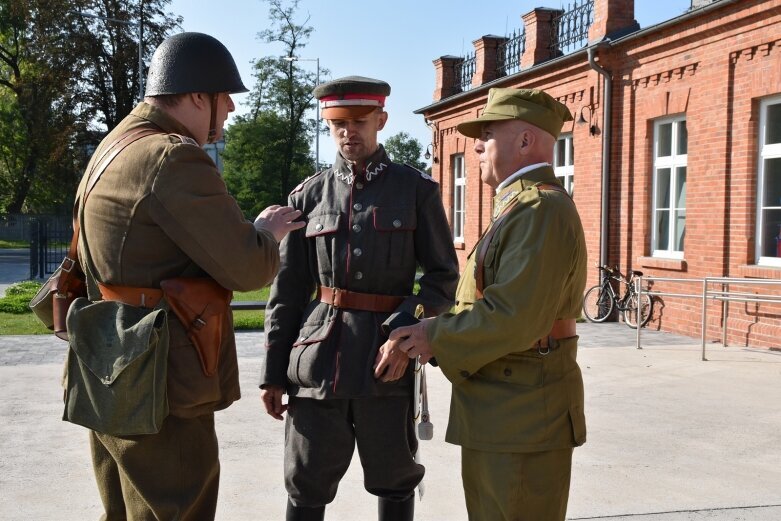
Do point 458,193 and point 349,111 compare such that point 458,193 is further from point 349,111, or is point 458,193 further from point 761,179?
point 349,111

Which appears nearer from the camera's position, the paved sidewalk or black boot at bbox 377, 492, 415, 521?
black boot at bbox 377, 492, 415, 521

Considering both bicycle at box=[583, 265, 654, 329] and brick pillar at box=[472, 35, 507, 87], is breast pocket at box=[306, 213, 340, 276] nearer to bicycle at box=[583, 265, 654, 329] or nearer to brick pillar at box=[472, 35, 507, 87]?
bicycle at box=[583, 265, 654, 329]

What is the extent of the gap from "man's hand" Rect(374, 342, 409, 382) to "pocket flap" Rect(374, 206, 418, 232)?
600 mm

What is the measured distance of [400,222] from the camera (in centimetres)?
361

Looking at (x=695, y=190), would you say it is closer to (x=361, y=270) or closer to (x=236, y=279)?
(x=361, y=270)

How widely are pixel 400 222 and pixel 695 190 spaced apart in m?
10.2

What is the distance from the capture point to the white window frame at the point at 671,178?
13.6m

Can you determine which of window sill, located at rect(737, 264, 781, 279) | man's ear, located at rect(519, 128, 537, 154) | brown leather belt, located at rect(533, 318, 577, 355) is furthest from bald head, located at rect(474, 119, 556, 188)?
window sill, located at rect(737, 264, 781, 279)

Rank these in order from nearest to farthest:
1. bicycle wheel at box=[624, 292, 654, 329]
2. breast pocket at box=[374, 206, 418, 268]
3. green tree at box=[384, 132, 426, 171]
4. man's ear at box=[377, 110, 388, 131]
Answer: breast pocket at box=[374, 206, 418, 268]
man's ear at box=[377, 110, 388, 131]
bicycle wheel at box=[624, 292, 654, 329]
green tree at box=[384, 132, 426, 171]

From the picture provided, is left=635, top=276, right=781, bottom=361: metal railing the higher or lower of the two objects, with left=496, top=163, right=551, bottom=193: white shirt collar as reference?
lower

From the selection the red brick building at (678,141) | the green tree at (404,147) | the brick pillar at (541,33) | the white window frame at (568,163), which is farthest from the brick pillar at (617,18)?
the green tree at (404,147)

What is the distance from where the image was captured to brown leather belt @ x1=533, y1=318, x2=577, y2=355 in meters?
2.80

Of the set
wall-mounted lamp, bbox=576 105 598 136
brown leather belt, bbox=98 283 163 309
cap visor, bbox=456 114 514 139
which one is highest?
wall-mounted lamp, bbox=576 105 598 136

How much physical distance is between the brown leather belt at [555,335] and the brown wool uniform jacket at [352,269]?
80 cm
